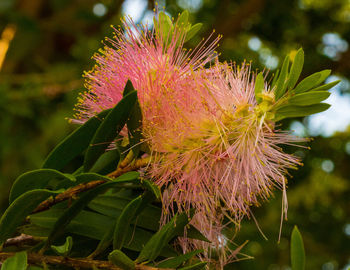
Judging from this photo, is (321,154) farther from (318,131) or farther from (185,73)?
(185,73)

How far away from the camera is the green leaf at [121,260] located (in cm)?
68

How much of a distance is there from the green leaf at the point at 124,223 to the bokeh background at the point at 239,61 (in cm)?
199

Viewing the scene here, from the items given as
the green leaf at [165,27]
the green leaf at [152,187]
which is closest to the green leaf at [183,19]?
the green leaf at [165,27]

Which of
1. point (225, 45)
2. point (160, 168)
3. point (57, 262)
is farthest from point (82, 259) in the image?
point (225, 45)

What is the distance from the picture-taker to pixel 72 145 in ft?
2.66

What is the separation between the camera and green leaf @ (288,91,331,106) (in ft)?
2.35

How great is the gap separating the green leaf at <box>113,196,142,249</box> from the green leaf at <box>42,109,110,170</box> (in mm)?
177

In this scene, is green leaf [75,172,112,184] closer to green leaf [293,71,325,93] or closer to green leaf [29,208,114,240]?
green leaf [29,208,114,240]

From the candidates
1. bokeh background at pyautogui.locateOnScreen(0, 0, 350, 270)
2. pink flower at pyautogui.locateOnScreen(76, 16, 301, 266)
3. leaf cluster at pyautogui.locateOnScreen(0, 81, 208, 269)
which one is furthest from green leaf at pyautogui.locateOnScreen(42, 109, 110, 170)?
bokeh background at pyautogui.locateOnScreen(0, 0, 350, 270)

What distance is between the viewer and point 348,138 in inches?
124

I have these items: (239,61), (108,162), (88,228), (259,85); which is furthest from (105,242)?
(239,61)

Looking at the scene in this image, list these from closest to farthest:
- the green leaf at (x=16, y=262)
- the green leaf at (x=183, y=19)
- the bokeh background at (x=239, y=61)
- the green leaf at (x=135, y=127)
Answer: the green leaf at (x=16, y=262)
the green leaf at (x=135, y=127)
the green leaf at (x=183, y=19)
the bokeh background at (x=239, y=61)

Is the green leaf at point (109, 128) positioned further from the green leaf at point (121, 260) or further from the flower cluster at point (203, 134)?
the green leaf at point (121, 260)

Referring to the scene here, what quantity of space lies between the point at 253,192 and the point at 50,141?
2.59m
